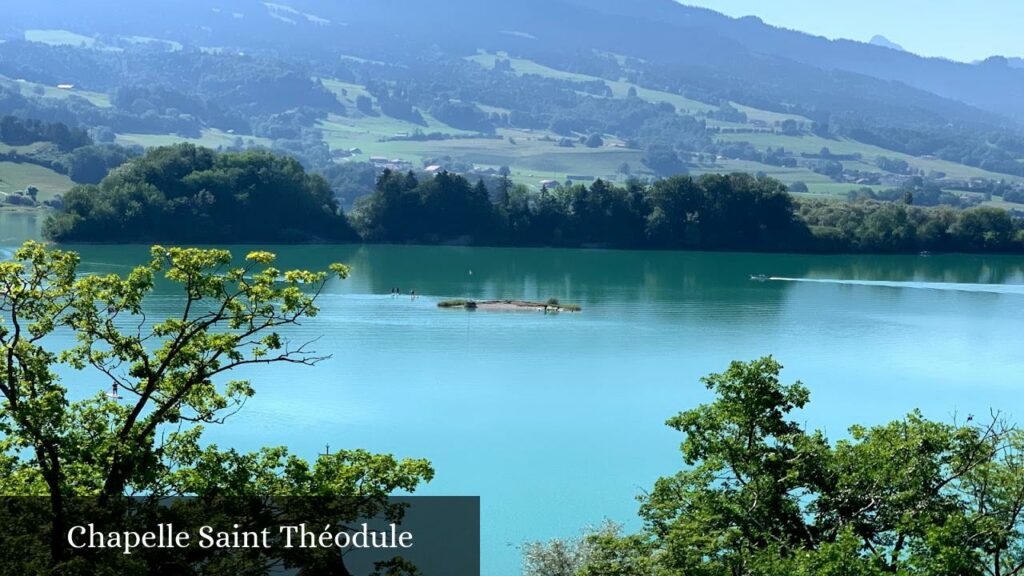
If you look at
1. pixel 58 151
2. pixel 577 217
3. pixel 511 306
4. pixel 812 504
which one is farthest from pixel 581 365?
pixel 58 151

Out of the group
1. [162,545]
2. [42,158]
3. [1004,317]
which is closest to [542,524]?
[162,545]

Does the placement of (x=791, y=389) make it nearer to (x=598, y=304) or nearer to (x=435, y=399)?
(x=435, y=399)

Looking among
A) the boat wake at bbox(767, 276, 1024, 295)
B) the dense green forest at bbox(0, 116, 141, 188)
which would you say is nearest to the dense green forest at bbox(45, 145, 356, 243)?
the dense green forest at bbox(0, 116, 141, 188)

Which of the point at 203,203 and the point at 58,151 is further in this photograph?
the point at 58,151

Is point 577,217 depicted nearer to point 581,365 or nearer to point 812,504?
point 581,365

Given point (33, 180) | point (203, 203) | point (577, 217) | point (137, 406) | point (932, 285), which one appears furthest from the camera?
point (33, 180)

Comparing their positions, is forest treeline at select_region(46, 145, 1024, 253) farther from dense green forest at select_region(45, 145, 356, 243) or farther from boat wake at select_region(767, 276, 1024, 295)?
boat wake at select_region(767, 276, 1024, 295)
